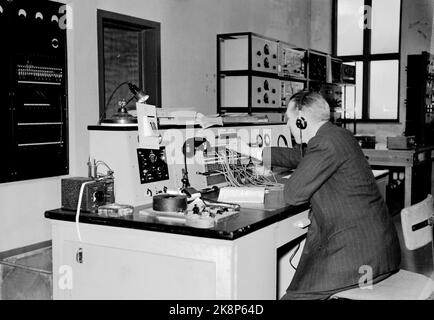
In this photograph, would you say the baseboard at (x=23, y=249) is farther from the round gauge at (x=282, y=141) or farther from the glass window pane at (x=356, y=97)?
the glass window pane at (x=356, y=97)

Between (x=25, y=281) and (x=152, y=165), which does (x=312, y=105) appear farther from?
(x=25, y=281)

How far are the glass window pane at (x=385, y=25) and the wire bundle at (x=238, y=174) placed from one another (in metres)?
5.53

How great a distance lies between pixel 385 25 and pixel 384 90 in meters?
0.99

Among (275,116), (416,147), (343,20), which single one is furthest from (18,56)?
(343,20)

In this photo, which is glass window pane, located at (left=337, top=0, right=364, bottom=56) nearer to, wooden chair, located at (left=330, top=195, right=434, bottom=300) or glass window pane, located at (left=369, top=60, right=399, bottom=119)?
glass window pane, located at (left=369, top=60, right=399, bottom=119)

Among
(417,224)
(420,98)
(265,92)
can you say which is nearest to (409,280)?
(417,224)

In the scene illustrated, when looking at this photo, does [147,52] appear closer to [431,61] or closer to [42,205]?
[42,205]

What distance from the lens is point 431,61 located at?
275 inches

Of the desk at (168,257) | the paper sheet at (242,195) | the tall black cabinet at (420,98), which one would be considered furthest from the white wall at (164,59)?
the tall black cabinet at (420,98)

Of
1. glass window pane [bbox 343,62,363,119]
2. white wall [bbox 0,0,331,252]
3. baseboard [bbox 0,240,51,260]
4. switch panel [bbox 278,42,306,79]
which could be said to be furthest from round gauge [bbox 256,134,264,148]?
glass window pane [bbox 343,62,363,119]

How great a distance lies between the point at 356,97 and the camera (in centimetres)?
813

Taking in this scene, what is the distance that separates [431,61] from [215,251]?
598 cm

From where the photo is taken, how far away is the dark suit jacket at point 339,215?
7.16ft
